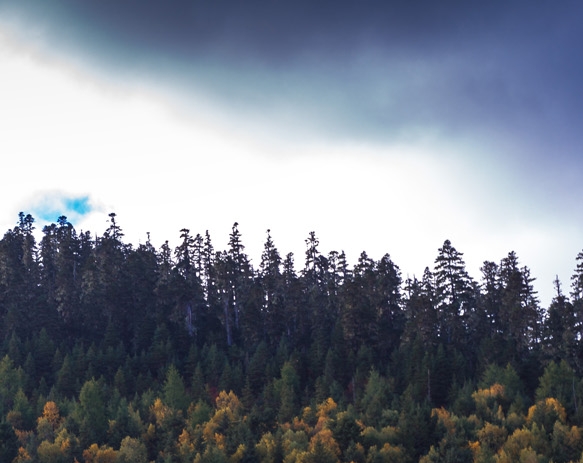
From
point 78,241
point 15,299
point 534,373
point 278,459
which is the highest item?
point 78,241

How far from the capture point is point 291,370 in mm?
84000

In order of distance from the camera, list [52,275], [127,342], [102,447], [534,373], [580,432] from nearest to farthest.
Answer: [580,432] < [102,447] < [534,373] < [127,342] < [52,275]

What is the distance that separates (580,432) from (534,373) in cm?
1690

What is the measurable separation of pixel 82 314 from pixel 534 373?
6898 cm

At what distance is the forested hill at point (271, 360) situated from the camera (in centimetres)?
6856

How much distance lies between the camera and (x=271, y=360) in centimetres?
9044

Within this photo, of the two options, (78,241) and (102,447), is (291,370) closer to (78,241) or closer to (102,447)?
(102,447)

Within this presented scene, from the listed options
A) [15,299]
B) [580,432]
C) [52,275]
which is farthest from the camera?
[52,275]

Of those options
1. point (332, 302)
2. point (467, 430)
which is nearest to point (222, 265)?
point (332, 302)

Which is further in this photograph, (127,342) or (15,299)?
(15,299)

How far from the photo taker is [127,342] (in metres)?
106

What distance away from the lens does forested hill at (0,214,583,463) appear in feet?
225

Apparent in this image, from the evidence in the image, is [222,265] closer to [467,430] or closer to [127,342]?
[127,342]

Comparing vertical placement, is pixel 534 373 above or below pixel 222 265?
below
